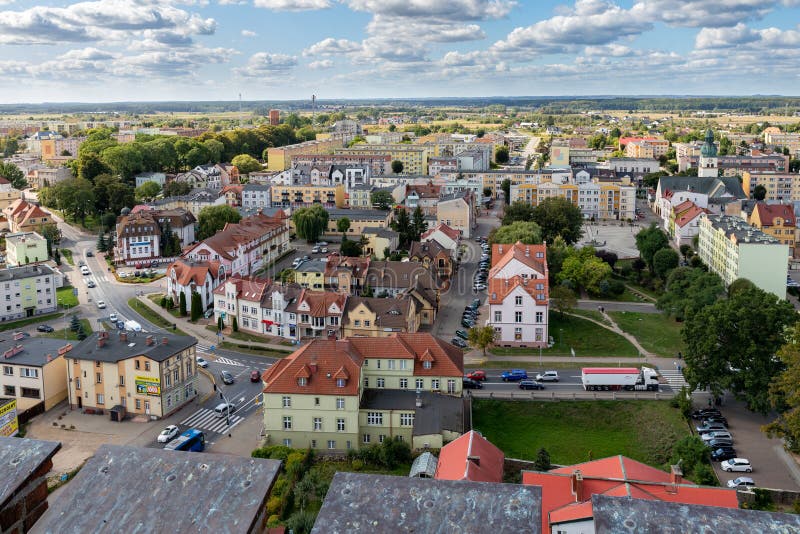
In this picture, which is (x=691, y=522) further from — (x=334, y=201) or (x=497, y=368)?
(x=334, y=201)

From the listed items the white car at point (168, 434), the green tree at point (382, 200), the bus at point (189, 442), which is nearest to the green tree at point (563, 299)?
the bus at point (189, 442)

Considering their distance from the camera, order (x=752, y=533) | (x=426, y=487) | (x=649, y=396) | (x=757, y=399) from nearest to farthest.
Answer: (x=752, y=533) < (x=426, y=487) < (x=757, y=399) < (x=649, y=396)

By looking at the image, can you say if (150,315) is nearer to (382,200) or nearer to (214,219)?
(214,219)

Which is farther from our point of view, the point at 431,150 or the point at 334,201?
the point at 431,150

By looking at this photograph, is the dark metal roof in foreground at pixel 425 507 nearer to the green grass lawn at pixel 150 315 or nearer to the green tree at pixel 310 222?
the green grass lawn at pixel 150 315

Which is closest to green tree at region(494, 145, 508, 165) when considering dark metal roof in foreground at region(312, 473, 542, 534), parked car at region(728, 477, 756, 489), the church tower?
the church tower

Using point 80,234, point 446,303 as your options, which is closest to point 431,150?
point 80,234

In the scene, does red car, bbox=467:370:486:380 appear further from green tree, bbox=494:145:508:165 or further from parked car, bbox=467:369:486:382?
green tree, bbox=494:145:508:165
